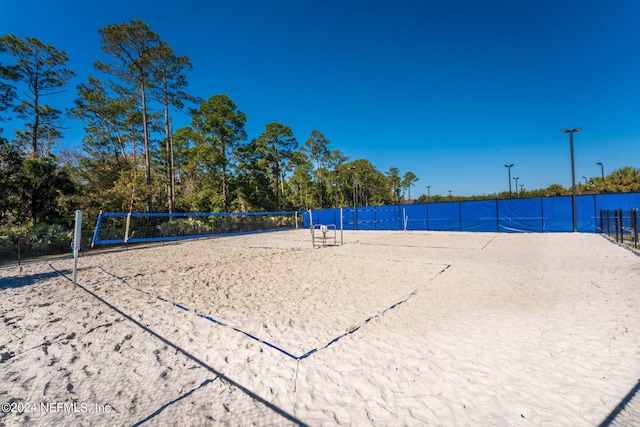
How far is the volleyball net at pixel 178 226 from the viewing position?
15841 millimetres

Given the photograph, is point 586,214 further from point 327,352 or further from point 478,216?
point 327,352

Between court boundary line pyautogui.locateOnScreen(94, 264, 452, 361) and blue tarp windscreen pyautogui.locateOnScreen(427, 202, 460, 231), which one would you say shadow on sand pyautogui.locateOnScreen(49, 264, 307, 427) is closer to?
court boundary line pyautogui.locateOnScreen(94, 264, 452, 361)

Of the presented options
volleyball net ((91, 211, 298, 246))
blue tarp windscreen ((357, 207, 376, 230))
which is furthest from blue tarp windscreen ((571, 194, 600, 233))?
volleyball net ((91, 211, 298, 246))

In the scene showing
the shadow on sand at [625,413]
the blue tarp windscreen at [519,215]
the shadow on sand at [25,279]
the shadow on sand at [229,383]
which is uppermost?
the blue tarp windscreen at [519,215]

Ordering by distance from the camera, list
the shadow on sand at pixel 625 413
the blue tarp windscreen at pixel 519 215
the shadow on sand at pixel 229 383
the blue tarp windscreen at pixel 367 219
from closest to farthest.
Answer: the shadow on sand at pixel 625 413
the shadow on sand at pixel 229 383
the blue tarp windscreen at pixel 519 215
the blue tarp windscreen at pixel 367 219

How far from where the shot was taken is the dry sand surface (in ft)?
7.11

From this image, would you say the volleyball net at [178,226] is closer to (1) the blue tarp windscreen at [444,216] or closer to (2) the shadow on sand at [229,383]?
(2) the shadow on sand at [229,383]

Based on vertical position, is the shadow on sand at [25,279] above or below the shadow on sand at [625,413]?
above

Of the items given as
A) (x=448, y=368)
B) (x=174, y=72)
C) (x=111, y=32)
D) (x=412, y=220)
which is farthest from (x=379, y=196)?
(x=448, y=368)

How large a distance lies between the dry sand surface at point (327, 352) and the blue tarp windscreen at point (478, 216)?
560 inches

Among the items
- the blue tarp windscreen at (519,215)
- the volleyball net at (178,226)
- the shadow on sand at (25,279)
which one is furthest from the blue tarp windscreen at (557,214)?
the shadow on sand at (25,279)

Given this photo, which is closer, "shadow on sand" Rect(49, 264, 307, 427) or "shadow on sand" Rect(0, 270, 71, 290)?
"shadow on sand" Rect(49, 264, 307, 427)

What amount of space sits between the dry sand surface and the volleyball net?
1046cm

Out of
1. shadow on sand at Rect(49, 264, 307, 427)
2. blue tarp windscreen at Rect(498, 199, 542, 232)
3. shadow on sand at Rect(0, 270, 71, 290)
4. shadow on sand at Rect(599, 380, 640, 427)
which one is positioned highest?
blue tarp windscreen at Rect(498, 199, 542, 232)
